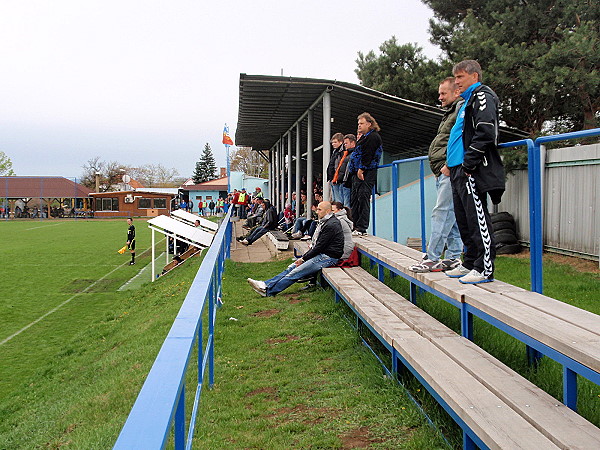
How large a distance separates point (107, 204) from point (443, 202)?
59188mm

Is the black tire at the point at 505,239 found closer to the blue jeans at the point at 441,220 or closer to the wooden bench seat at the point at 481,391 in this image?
the blue jeans at the point at 441,220

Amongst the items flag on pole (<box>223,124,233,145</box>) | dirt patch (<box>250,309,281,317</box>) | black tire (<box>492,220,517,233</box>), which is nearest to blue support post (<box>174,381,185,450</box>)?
dirt patch (<box>250,309,281,317</box>)

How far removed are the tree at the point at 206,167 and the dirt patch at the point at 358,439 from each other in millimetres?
100184

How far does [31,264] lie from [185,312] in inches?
747

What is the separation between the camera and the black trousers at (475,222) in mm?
4027

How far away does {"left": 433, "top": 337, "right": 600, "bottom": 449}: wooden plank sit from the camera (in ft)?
7.42

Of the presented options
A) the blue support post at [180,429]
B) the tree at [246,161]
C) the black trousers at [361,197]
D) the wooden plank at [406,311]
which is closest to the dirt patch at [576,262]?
the wooden plank at [406,311]

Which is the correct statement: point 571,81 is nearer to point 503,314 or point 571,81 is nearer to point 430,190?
point 430,190

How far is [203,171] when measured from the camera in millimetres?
102750

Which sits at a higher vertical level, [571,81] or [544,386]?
[571,81]

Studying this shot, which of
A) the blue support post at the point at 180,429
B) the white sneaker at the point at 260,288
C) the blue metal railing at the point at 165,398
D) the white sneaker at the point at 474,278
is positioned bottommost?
the white sneaker at the point at 260,288

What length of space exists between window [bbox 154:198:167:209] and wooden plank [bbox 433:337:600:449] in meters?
60.7

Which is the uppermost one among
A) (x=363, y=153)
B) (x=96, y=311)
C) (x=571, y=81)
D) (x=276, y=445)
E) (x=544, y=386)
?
(x=571, y=81)

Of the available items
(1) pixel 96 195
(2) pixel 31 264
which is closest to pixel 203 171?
(1) pixel 96 195
